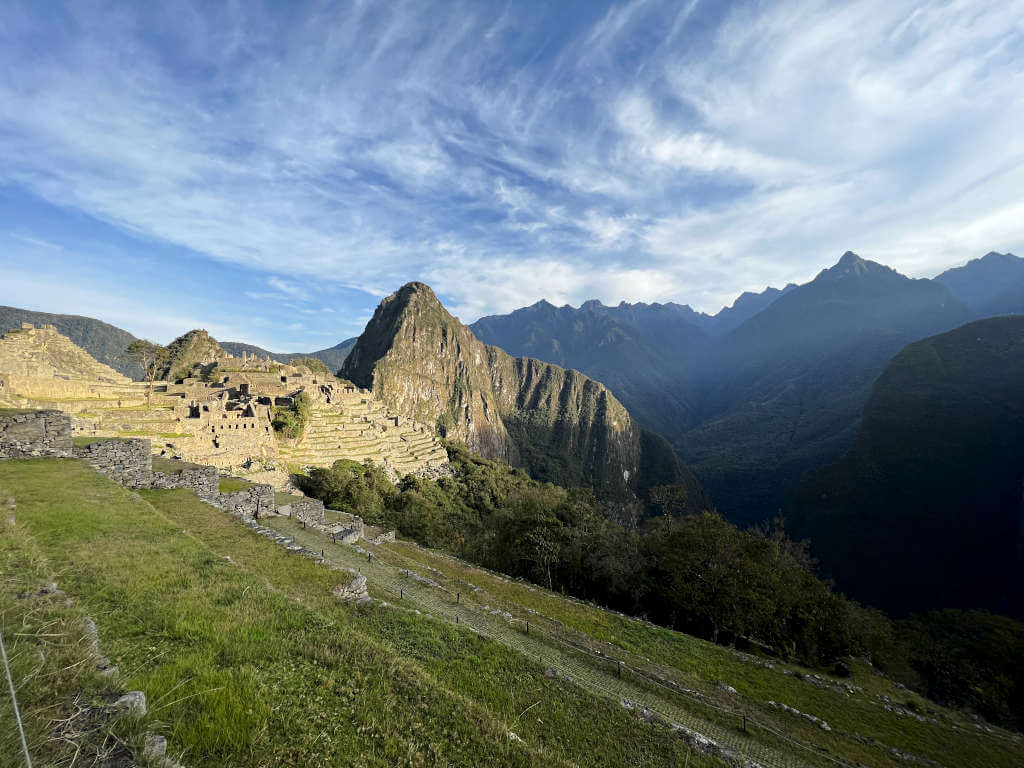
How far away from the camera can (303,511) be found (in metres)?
23.6

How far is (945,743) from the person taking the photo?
1399 cm

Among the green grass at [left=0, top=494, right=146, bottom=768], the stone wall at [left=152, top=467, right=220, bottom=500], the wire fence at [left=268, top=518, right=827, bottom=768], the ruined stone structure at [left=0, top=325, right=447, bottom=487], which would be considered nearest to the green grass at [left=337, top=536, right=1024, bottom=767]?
the wire fence at [left=268, top=518, right=827, bottom=768]

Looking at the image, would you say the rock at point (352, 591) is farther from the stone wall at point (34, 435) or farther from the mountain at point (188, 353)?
the mountain at point (188, 353)

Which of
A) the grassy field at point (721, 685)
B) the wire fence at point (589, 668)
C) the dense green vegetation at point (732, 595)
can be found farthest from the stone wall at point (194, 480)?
the dense green vegetation at point (732, 595)

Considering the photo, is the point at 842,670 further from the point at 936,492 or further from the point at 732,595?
the point at 936,492

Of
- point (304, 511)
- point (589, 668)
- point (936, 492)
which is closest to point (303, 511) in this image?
point (304, 511)

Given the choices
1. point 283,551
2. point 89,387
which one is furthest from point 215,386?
point 283,551

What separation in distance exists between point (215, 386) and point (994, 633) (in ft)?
273

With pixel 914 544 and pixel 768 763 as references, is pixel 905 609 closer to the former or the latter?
pixel 914 544

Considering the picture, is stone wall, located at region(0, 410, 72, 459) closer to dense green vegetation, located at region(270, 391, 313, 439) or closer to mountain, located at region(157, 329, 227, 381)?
dense green vegetation, located at region(270, 391, 313, 439)

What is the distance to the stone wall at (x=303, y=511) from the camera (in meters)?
23.3

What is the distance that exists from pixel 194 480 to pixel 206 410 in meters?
17.8

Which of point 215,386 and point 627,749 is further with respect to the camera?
point 215,386

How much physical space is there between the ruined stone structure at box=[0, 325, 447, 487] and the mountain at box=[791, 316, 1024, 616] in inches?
4764
